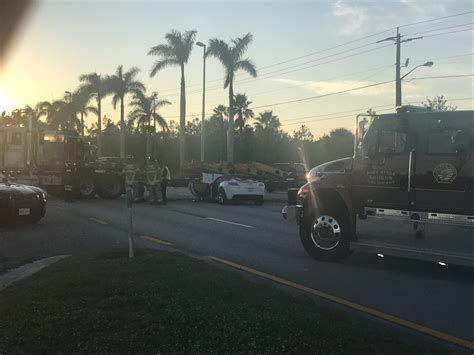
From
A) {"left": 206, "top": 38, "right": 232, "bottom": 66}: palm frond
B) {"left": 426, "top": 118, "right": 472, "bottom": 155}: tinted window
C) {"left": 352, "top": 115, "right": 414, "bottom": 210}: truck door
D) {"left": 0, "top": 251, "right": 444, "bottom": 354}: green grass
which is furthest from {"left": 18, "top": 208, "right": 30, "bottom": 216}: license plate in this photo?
{"left": 206, "top": 38, "right": 232, "bottom": 66}: palm frond

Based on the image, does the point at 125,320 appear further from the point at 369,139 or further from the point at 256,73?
the point at 256,73

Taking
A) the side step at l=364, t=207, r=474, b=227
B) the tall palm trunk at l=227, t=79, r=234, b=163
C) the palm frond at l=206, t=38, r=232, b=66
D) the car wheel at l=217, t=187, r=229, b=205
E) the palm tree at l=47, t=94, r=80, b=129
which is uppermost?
the palm frond at l=206, t=38, r=232, b=66

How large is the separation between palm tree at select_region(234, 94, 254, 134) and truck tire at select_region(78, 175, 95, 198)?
38.8 meters

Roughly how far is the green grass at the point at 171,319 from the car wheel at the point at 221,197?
45.3ft

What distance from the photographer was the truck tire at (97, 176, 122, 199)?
2212 centimetres

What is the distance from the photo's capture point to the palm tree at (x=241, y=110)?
205 feet

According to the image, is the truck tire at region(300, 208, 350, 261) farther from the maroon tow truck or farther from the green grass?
the green grass

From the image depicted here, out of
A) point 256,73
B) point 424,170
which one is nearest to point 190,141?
point 256,73

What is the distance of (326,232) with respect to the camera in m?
8.58

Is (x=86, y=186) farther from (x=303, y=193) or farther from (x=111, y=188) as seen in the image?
(x=303, y=193)

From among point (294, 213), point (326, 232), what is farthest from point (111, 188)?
point (326, 232)

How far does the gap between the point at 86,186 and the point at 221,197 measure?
→ 19.5 feet

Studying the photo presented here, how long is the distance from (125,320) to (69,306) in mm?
779

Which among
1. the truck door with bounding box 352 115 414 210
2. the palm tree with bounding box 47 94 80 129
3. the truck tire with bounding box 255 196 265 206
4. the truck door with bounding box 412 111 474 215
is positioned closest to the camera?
the truck door with bounding box 412 111 474 215
